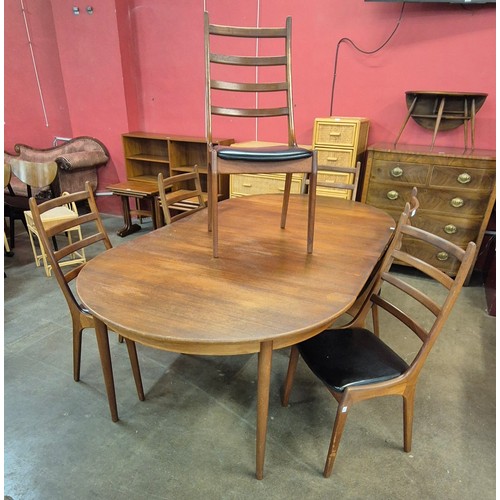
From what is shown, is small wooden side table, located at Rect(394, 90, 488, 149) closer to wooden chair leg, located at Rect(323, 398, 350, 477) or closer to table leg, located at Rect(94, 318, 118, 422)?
wooden chair leg, located at Rect(323, 398, 350, 477)

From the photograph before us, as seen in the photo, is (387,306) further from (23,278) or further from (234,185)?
(23,278)

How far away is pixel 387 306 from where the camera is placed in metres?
1.50

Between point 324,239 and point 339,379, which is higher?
point 324,239

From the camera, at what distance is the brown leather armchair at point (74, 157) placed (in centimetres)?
386

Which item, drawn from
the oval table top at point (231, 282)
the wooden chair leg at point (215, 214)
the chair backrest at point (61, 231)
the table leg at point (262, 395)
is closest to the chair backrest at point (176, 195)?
the oval table top at point (231, 282)

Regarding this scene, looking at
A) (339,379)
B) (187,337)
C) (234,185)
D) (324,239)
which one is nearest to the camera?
(187,337)

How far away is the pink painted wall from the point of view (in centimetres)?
281

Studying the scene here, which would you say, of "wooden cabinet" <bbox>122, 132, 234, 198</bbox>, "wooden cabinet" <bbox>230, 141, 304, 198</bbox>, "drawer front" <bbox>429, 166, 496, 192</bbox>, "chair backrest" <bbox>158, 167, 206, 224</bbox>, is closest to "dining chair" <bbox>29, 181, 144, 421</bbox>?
"chair backrest" <bbox>158, 167, 206, 224</bbox>

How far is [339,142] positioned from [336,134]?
7cm

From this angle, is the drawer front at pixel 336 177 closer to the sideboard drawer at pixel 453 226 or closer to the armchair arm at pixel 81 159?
the sideboard drawer at pixel 453 226

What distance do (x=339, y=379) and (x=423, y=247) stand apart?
1963 millimetres

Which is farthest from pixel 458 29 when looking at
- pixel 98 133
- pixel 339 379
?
pixel 98 133

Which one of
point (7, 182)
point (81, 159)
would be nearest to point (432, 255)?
point (81, 159)

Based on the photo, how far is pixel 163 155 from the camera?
412 centimetres
